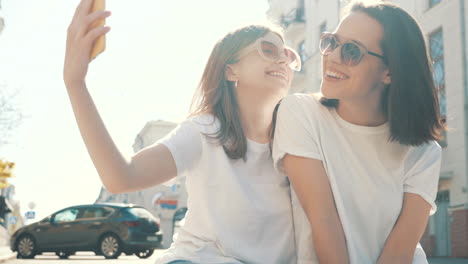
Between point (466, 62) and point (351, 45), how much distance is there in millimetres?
16690

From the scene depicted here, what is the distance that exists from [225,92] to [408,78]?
0.83m

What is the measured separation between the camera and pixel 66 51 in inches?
86.1

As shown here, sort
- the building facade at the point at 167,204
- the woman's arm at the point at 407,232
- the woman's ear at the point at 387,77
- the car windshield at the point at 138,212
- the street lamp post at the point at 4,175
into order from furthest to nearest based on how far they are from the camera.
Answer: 1. the building facade at the point at 167,204
2. the street lamp post at the point at 4,175
3. the car windshield at the point at 138,212
4. the woman's ear at the point at 387,77
5. the woman's arm at the point at 407,232

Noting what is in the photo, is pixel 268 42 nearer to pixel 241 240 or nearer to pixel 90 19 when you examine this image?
pixel 241 240

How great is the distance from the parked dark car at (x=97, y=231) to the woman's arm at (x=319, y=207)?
1653 cm

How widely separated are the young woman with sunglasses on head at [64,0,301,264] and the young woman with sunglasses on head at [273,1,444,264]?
106 millimetres

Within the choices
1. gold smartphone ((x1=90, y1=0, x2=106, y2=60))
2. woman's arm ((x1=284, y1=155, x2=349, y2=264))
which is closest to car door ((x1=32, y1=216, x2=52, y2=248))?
woman's arm ((x1=284, y1=155, x2=349, y2=264))

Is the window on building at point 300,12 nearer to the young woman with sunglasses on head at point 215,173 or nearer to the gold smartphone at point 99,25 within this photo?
the young woman with sunglasses on head at point 215,173

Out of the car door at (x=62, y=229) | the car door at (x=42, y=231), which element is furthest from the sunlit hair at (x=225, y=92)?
the car door at (x=42, y=231)

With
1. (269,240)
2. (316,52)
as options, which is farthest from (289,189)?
(316,52)

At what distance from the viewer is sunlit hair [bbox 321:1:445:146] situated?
2.77m

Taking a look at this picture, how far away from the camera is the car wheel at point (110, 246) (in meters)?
18.8

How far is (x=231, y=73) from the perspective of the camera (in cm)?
324

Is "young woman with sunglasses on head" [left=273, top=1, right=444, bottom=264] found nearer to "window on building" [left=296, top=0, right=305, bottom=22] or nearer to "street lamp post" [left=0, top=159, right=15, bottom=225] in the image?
"street lamp post" [left=0, top=159, right=15, bottom=225]
